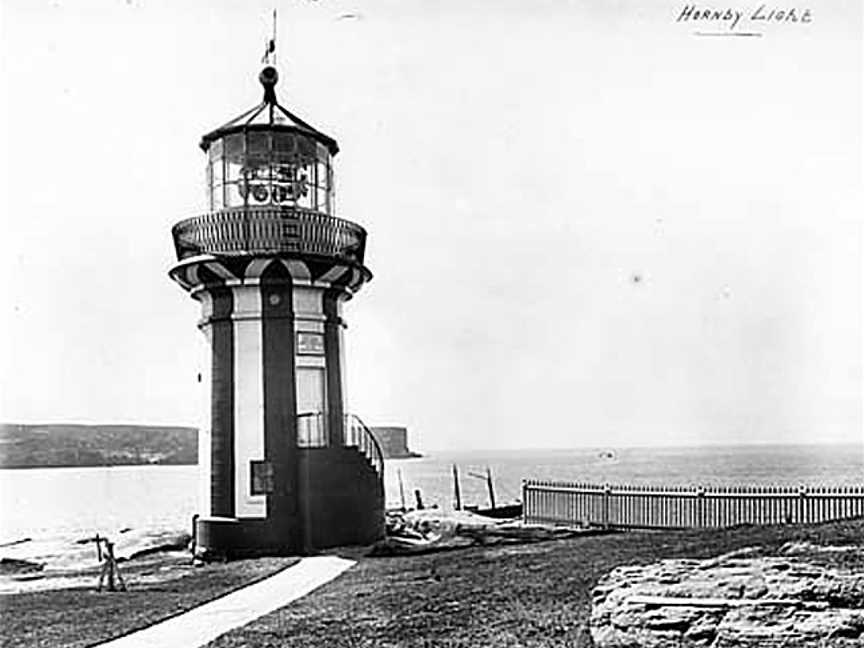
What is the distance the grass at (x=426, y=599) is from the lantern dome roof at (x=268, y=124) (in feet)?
15.9

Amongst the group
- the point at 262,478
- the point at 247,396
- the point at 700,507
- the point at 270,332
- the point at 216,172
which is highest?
the point at 216,172

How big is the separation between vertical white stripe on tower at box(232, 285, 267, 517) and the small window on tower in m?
0.05

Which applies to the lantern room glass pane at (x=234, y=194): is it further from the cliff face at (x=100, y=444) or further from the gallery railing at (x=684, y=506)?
the gallery railing at (x=684, y=506)

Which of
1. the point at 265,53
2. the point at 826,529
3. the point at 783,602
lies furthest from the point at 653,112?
the point at 783,602

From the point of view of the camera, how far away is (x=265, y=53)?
9.91m

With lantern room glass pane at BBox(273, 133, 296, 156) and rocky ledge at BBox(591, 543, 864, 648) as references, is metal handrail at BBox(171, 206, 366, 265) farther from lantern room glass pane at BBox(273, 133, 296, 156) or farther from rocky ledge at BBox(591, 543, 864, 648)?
rocky ledge at BBox(591, 543, 864, 648)

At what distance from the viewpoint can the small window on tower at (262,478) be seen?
1378cm

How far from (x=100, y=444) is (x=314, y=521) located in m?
16.5

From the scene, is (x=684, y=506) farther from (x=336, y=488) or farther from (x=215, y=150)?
(x=215, y=150)

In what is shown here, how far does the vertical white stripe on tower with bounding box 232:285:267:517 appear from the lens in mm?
13805

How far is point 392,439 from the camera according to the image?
56.8 ft

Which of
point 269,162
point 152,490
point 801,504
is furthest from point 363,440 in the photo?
point 152,490

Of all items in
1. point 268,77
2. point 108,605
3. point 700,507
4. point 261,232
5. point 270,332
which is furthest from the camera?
point 700,507

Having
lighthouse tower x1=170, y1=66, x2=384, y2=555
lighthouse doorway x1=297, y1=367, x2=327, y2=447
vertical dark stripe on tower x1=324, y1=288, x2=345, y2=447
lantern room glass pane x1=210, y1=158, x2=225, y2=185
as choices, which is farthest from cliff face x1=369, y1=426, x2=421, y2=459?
lantern room glass pane x1=210, y1=158, x2=225, y2=185
